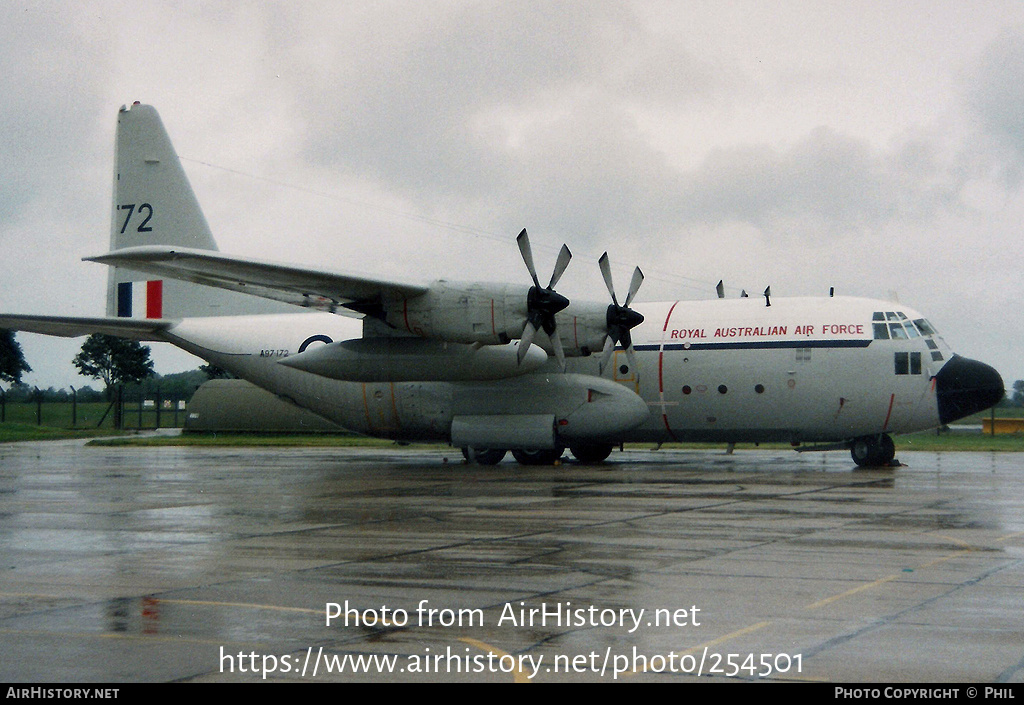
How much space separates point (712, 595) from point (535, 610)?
5.54 ft

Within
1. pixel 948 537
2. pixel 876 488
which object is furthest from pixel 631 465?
pixel 948 537

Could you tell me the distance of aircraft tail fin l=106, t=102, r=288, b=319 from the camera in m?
32.1

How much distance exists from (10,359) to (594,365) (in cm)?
6857

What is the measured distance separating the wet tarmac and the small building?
90.2 ft

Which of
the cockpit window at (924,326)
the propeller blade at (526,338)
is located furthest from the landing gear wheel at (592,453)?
the cockpit window at (924,326)

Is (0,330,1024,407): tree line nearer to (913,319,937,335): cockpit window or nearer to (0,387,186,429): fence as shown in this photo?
(0,387,186,429): fence

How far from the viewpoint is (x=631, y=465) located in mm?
28703

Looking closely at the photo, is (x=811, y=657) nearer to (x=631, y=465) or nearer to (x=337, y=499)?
(x=337, y=499)

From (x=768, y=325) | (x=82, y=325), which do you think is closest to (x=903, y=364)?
(x=768, y=325)

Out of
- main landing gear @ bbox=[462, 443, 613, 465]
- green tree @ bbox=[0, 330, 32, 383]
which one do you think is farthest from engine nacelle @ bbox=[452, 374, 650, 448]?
green tree @ bbox=[0, 330, 32, 383]

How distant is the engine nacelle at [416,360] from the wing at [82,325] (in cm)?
698

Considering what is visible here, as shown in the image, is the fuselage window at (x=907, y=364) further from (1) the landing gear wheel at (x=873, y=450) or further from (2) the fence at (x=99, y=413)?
(2) the fence at (x=99, y=413)

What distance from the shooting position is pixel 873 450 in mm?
26672

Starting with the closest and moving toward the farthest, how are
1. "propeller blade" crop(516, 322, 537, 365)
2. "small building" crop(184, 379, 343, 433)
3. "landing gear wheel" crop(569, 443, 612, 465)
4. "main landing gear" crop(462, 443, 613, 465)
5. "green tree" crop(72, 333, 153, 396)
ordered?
"propeller blade" crop(516, 322, 537, 365), "main landing gear" crop(462, 443, 613, 465), "landing gear wheel" crop(569, 443, 612, 465), "small building" crop(184, 379, 343, 433), "green tree" crop(72, 333, 153, 396)
